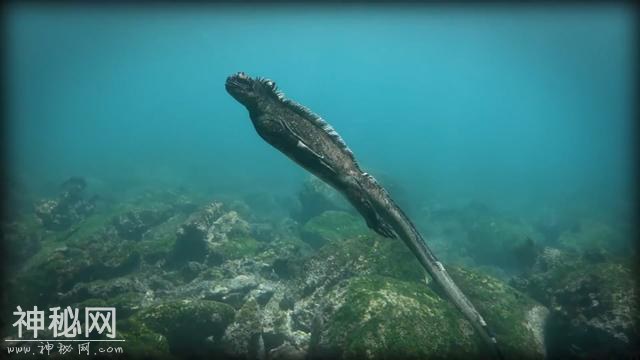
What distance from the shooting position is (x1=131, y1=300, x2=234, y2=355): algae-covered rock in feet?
33.0

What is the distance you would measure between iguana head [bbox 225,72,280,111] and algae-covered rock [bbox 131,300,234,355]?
18.5 feet

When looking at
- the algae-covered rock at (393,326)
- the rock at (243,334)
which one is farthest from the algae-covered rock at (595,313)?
the rock at (243,334)

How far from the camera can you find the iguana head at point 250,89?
7902 millimetres

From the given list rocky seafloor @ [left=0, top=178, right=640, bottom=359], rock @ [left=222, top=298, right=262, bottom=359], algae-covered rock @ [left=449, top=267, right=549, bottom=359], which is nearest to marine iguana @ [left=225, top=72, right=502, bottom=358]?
algae-covered rock @ [left=449, top=267, right=549, bottom=359]

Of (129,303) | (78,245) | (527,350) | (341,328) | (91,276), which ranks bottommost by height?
(527,350)

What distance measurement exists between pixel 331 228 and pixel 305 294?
7.50m

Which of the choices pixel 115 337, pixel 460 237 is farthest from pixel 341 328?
pixel 460 237

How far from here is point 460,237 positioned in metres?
28.0

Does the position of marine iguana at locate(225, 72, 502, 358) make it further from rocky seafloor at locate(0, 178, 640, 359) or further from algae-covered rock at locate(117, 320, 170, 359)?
algae-covered rock at locate(117, 320, 170, 359)

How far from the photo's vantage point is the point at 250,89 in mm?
7957

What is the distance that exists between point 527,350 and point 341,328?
4468 millimetres

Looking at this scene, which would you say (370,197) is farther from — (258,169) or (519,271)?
(258,169)

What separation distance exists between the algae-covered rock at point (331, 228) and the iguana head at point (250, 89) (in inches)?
449

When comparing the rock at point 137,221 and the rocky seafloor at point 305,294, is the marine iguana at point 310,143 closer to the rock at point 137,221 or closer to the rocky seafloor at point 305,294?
the rocky seafloor at point 305,294
